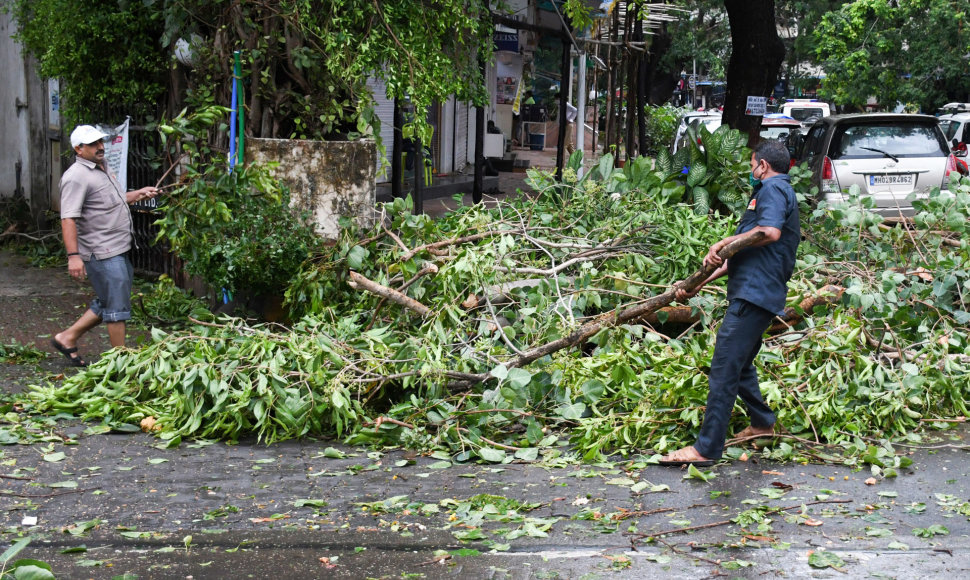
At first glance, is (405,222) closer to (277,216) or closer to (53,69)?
(277,216)

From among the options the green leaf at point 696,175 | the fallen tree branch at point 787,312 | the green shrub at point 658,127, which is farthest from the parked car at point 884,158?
the green shrub at point 658,127

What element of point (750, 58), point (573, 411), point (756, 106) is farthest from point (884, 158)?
point (573, 411)

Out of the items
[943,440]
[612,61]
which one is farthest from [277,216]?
[612,61]

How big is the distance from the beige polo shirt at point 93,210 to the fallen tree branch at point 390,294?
1.67m

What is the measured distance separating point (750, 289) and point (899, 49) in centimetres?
2832

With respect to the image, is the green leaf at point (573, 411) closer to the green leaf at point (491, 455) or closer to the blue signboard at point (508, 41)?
the green leaf at point (491, 455)

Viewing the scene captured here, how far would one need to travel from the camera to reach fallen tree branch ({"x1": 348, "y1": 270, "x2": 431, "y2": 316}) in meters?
6.54

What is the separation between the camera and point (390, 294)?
21.7 feet

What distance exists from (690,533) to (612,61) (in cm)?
1594

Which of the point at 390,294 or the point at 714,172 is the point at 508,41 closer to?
the point at 714,172

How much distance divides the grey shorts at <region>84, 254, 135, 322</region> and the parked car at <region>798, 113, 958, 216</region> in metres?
8.67

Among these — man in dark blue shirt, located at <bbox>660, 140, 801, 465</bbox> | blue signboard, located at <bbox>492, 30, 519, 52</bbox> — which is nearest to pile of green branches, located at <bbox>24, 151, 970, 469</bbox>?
man in dark blue shirt, located at <bbox>660, 140, 801, 465</bbox>

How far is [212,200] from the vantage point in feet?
23.9

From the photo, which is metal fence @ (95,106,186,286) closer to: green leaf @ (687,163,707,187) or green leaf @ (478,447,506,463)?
green leaf @ (687,163,707,187)
